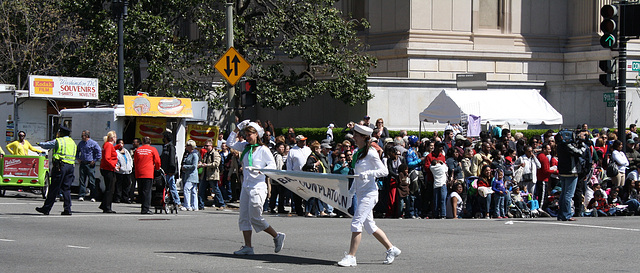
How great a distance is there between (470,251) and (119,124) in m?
13.1

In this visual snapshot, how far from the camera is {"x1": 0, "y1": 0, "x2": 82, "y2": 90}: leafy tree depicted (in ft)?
117

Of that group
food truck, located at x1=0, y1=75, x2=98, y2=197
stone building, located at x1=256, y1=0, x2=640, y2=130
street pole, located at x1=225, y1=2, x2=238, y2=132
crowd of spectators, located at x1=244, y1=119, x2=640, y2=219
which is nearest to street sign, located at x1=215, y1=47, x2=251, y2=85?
street pole, located at x1=225, y1=2, x2=238, y2=132

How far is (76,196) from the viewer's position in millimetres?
24547

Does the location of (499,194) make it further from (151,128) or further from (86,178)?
(86,178)

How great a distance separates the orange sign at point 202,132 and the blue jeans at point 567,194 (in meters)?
11.0

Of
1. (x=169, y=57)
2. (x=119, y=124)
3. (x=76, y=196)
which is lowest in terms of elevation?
(x=76, y=196)

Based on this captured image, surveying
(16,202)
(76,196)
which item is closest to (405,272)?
(16,202)

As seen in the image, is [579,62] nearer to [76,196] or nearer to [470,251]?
[76,196]

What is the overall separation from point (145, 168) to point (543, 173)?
8.94 m

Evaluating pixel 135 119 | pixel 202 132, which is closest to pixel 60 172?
pixel 135 119

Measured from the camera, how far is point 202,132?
84.0 ft

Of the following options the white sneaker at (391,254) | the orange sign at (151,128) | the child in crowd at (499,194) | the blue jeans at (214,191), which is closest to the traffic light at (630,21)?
the child in crowd at (499,194)

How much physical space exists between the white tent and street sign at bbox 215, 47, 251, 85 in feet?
28.4

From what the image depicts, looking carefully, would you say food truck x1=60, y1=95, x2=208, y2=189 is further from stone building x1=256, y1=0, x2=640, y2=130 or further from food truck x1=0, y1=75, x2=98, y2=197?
stone building x1=256, y1=0, x2=640, y2=130
